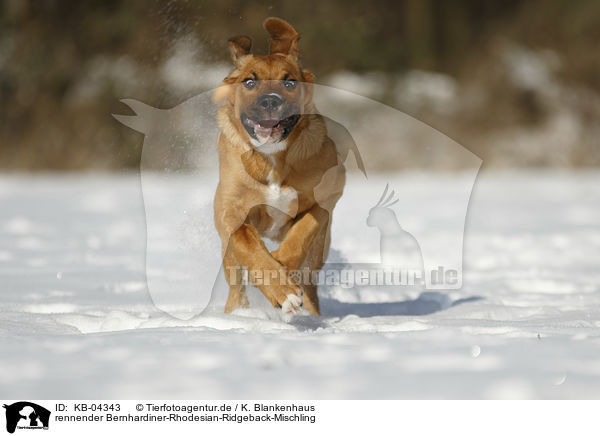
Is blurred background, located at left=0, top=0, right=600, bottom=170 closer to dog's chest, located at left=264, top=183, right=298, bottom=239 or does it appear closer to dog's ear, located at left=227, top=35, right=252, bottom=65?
dog's ear, located at left=227, top=35, right=252, bottom=65

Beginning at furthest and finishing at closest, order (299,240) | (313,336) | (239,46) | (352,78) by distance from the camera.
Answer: (352,78) → (239,46) → (299,240) → (313,336)


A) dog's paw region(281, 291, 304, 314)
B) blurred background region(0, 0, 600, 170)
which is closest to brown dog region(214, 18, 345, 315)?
dog's paw region(281, 291, 304, 314)

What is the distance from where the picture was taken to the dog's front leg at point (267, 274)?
2854mm

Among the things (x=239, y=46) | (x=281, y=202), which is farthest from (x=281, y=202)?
(x=239, y=46)

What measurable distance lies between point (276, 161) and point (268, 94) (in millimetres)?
283

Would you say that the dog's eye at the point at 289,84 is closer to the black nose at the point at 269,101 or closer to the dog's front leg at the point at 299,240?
the black nose at the point at 269,101

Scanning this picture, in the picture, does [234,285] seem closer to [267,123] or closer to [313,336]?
[267,123]

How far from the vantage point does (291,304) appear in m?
2.84

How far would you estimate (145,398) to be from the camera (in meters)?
1.89

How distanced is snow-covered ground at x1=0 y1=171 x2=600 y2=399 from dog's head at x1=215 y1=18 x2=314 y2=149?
2.59 feet

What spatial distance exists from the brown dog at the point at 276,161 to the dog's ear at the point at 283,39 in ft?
0.11
